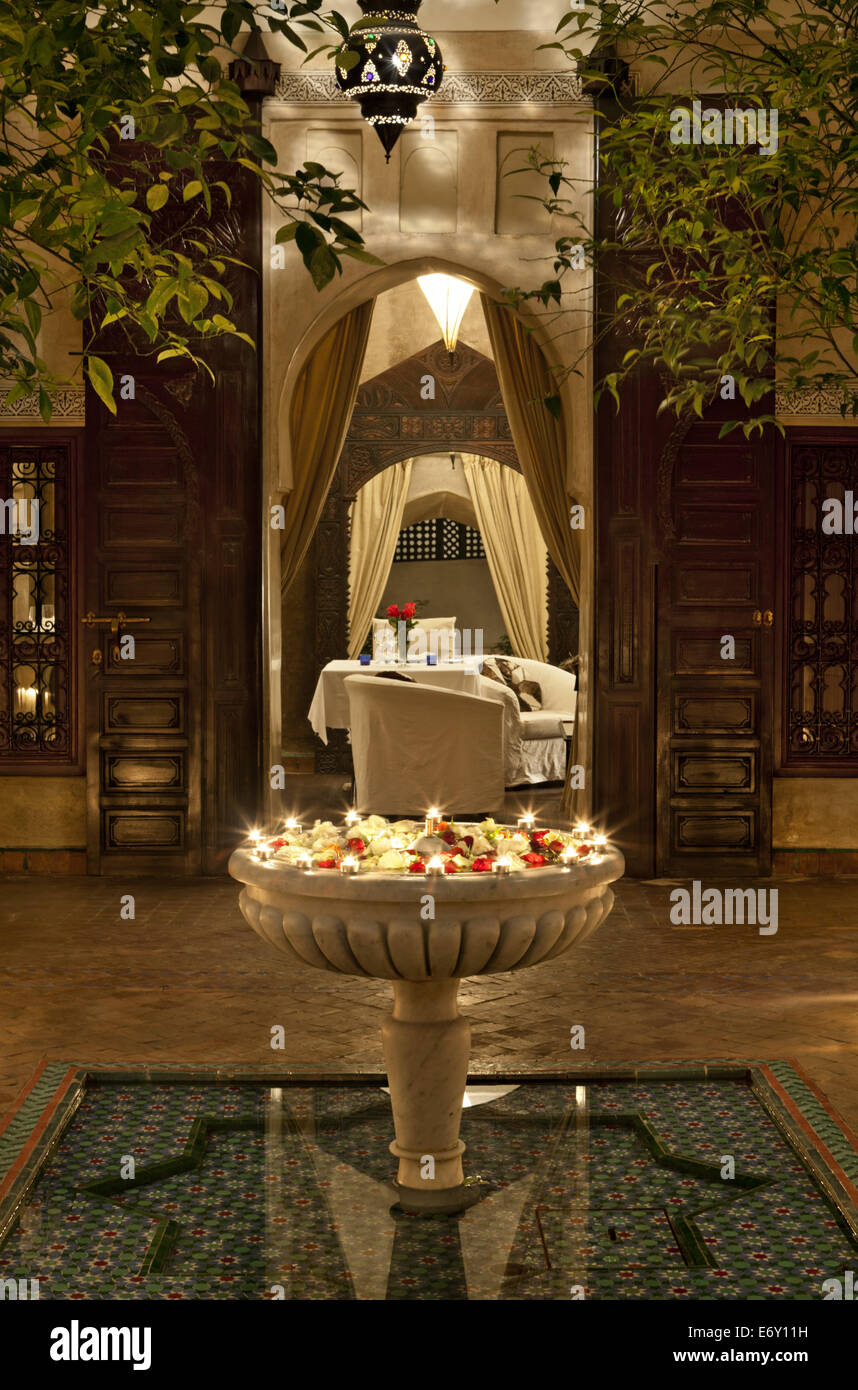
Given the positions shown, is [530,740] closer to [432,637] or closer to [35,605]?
[432,637]

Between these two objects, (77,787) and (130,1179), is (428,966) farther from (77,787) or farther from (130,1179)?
(77,787)

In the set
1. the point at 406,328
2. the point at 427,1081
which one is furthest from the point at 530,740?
the point at 427,1081

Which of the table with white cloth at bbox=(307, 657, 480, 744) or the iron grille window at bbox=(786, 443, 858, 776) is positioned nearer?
the iron grille window at bbox=(786, 443, 858, 776)

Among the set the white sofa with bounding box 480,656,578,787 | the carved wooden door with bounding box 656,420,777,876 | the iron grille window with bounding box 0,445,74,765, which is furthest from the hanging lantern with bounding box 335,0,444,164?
the white sofa with bounding box 480,656,578,787

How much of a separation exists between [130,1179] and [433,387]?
31.3 ft

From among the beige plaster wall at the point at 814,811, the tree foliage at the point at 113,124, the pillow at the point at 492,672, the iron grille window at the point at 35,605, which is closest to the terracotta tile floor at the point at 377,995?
the beige plaster wall at the point at 814,811

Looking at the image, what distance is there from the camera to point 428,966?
3.25 metres

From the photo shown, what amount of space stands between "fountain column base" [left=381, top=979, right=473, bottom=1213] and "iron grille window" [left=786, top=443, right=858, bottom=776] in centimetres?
440

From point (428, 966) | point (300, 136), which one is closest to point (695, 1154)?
point (428, 966)

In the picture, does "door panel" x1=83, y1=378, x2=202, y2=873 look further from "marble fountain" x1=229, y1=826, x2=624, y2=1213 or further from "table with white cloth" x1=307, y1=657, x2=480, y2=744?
"marble fountain" x1=229, y1=826, x2=624, y2=1213

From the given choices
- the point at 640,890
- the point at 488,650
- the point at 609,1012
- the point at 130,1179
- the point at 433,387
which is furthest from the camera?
the point at 488,650

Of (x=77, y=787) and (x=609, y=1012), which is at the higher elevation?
Answer: (x=77, y=787)

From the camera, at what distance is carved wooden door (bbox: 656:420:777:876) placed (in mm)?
7215

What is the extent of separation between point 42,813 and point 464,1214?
15.5ft
